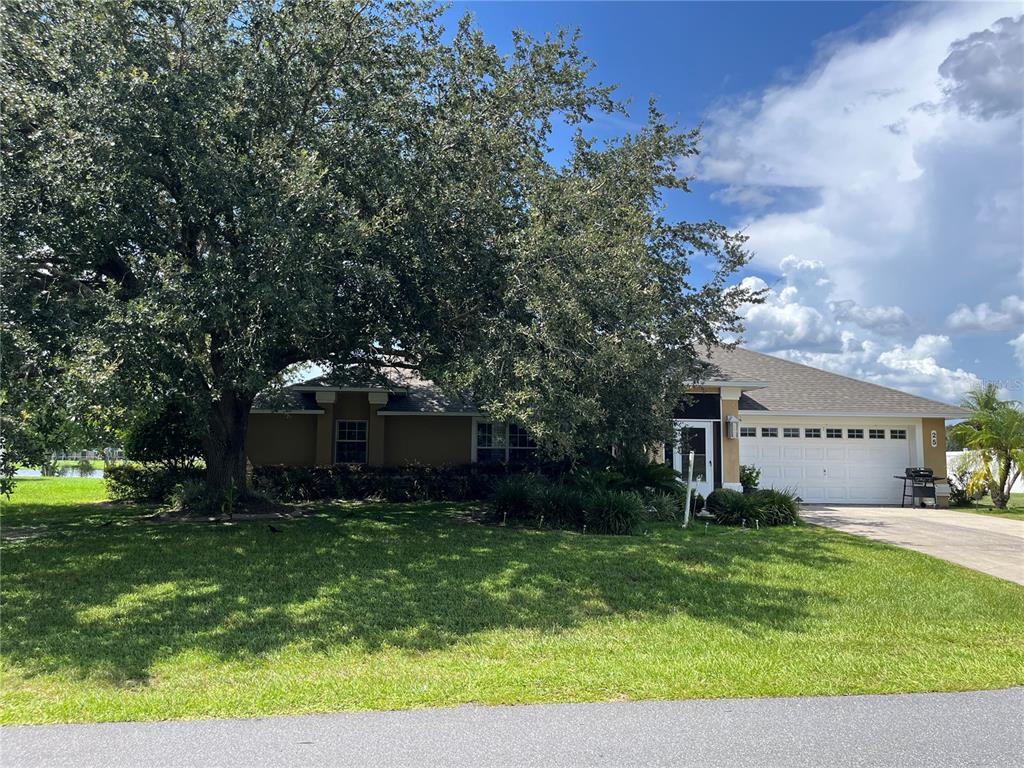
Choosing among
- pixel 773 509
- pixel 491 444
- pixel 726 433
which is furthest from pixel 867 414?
pixel 491 444

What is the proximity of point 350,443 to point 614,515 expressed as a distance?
944 centimetres

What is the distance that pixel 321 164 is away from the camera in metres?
9.67

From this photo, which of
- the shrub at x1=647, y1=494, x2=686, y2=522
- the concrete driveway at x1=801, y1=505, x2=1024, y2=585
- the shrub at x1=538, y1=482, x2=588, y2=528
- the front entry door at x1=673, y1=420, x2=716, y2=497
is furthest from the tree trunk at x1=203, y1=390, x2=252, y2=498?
the concrete driveway at x1=801, y1=505, x2=1024, y2=585

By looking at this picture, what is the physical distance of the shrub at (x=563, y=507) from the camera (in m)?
12.6

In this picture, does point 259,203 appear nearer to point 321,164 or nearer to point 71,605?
point 321,164

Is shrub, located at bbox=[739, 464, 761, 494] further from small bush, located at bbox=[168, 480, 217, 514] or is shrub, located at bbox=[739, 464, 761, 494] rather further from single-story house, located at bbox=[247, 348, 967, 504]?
small bush, located at bbox=[168, 480, 217, 514]

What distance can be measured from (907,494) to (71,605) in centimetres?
1973

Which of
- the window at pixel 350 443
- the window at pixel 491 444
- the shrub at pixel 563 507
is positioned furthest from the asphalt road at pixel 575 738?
the window at pixel 350 443

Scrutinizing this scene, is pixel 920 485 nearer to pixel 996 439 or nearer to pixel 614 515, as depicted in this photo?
pixel 996 439

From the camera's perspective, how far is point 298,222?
29.4 feet

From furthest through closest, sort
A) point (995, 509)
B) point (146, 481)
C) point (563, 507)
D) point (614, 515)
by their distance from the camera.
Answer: point (995, 509), point (146, 481), point (563, 507), point (614, 515)

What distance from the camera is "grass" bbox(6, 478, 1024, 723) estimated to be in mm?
5297

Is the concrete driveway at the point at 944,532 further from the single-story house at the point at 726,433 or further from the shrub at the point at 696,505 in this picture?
the shrub at the point at 696,505

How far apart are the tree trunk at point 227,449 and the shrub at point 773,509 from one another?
33.3 ft
